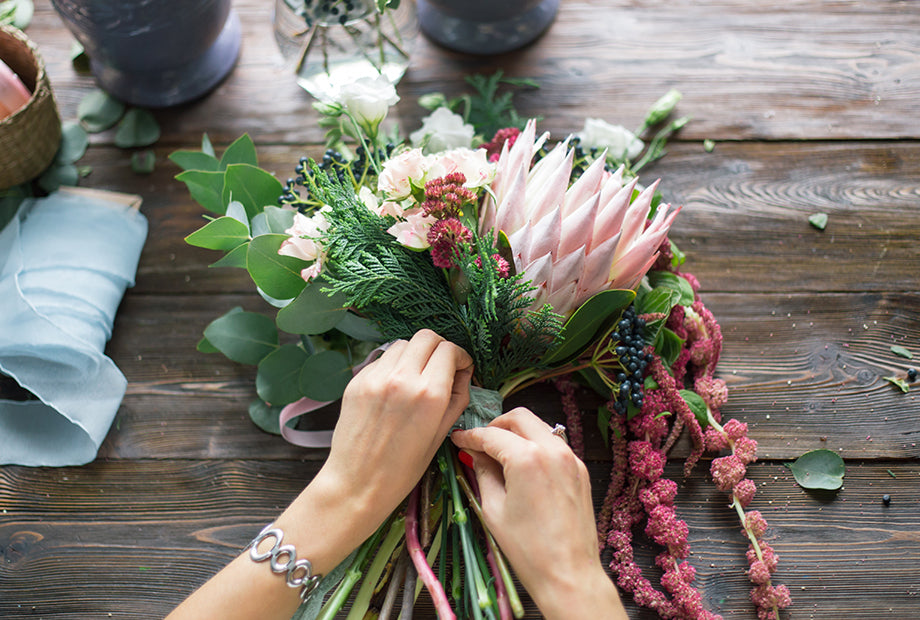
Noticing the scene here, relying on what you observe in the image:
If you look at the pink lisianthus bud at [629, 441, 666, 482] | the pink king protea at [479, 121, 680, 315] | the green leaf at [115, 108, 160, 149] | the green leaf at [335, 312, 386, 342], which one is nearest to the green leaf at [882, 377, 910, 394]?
the pink lisianthus bud at [629, 441, 666, 482]

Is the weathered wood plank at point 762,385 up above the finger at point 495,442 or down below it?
below

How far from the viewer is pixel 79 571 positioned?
822 millimetres

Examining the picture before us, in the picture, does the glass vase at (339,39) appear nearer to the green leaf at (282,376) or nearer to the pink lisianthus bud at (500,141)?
the pink lisianthus bud at (500,141)

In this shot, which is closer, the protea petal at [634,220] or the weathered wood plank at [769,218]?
the protea petal at [634,220]

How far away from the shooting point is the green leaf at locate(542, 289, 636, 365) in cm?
64

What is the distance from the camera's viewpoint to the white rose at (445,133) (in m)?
0.83

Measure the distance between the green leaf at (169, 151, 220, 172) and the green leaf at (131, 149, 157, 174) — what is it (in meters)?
0.15

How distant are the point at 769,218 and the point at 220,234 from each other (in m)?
0.77

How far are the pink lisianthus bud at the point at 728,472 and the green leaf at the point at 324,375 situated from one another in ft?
1.55

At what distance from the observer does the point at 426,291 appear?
642 millimetres

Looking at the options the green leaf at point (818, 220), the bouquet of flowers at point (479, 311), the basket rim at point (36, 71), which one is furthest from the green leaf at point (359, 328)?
the green leaf at point (818, 220)

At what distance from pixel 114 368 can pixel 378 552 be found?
1.53 ft

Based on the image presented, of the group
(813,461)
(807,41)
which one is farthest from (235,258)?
(807,41)

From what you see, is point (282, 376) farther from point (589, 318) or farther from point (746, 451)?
point (746, 451)
